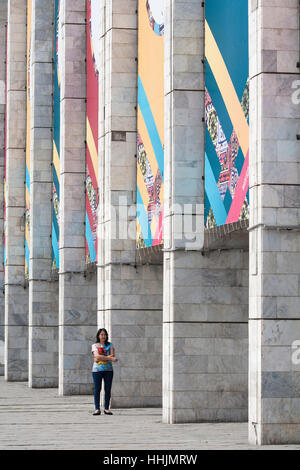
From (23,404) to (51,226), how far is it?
29.3 feet

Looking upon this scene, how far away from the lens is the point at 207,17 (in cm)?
2261

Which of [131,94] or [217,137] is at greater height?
[131,94]

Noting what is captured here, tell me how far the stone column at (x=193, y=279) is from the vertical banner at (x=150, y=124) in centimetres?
171

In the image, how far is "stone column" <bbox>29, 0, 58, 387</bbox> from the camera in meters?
36.5

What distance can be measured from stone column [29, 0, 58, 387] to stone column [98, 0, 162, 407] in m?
9.58

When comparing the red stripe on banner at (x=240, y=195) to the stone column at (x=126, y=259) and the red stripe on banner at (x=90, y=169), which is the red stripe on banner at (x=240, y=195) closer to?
the stone column at (x=126, y=259)

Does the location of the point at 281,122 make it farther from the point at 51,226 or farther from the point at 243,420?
the point at 51,226

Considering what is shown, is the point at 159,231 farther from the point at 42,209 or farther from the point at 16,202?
the point at 16,202

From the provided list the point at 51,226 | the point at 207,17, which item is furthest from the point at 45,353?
the point at 207,17

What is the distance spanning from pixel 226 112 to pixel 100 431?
21.0 ft

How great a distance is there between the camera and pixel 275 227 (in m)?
18.0
